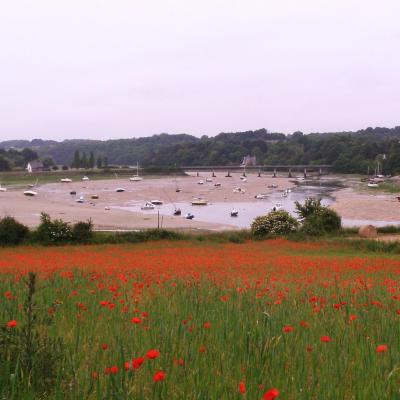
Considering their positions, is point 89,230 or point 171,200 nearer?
point 89,230

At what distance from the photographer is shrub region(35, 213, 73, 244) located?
120ft

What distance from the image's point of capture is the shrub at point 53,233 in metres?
36.4

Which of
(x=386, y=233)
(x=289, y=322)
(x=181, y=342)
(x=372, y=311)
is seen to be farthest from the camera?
(x=386, y=233)

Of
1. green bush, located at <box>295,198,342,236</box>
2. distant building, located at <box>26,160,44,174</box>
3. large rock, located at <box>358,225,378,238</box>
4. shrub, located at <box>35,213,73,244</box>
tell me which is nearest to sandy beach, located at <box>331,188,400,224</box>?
large rock, located at <box>358,225,378,238</box>

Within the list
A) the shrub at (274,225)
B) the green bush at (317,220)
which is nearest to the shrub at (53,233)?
the shrub at (274,225)

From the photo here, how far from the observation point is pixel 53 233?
36.4 meters

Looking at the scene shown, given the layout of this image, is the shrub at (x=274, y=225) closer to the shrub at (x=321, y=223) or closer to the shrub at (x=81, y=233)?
the shrub at (x=321, y=223)

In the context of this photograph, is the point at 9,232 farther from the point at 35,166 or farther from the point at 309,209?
the point at 35,166

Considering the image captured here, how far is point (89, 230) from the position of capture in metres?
37.6

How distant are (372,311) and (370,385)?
2880 mm

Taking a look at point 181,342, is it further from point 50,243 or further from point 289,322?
point 50,243

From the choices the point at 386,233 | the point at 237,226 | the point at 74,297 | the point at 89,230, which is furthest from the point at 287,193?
the point at 74,297

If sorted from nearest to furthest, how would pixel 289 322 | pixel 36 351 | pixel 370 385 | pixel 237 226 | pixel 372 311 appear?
pixel 370 385, pixel 36 351, pixel 289 322, pixel 372 311, pixel 237 226

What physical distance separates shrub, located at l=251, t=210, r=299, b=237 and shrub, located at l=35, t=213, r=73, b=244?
535 inches
